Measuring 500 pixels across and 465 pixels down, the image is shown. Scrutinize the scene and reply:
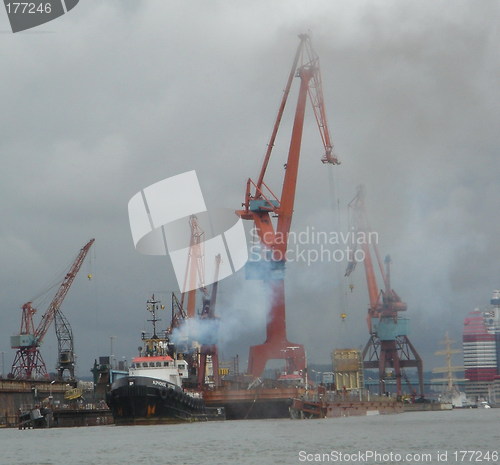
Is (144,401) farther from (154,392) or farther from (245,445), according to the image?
(245,445)

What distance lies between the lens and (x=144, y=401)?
110812 millimetres

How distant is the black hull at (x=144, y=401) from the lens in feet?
363

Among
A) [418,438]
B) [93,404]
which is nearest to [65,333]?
[93,404]

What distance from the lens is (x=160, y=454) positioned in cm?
7488

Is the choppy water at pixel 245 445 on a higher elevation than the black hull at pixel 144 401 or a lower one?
lower

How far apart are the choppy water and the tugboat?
3166 mm

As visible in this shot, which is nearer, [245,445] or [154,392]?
[245,445]

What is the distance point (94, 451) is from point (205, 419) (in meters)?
44.6

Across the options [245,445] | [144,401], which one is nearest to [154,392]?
[144,401]

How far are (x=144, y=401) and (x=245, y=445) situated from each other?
30702 mm

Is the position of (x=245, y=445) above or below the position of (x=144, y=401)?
Result: below

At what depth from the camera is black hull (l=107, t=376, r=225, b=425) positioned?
363ft

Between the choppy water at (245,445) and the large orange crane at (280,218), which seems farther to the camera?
the large orange crane at (280,218)

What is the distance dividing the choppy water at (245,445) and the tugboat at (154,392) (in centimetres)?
317
